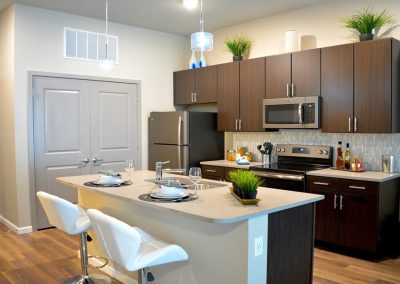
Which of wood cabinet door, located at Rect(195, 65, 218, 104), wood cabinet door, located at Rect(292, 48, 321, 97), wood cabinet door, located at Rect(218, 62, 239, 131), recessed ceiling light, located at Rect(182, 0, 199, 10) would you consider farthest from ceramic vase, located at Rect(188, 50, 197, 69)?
wood cabinet door, located at Rect(292, 48, 321, 97)

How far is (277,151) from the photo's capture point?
16.7 ft

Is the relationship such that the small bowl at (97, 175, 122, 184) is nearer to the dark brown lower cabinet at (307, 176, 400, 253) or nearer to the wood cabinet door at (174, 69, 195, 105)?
the dark brown lower cabinet at (307, 176, 400, 253)

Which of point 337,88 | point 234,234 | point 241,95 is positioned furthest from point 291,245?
point 241,95

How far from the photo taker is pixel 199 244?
2529 millimetres

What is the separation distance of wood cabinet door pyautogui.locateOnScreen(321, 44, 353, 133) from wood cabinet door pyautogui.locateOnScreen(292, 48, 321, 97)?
0.06 metres

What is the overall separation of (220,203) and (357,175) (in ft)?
6.72

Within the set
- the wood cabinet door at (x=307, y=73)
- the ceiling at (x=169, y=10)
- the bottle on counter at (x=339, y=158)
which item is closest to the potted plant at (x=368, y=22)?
the wood cabinet door at (x=307, y=73)

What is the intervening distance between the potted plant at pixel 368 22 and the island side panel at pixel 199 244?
2.79 meters

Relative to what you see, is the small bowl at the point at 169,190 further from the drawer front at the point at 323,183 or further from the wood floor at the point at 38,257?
the drawer front at the point at 323,183

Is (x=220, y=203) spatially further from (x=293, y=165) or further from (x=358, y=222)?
(x=293, y=165)

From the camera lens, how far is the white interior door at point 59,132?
485cm

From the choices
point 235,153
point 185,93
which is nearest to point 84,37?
point 185,93

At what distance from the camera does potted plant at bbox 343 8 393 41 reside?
3.97 meters

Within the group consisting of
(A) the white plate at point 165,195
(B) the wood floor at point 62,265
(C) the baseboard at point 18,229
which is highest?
(A) the white plate at point 165,195
